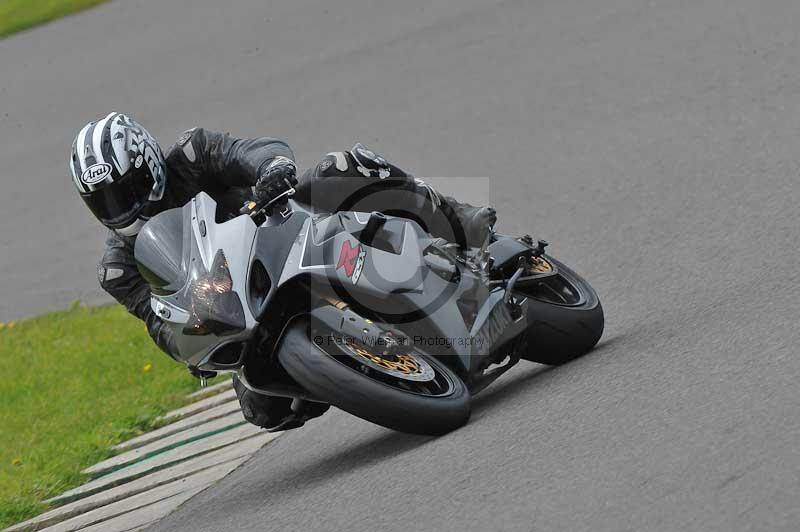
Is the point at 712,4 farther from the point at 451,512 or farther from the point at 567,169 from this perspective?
the point at 451,512

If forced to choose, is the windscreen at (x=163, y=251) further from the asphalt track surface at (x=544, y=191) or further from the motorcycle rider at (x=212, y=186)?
the asphalt track surface at (x=544, y=191)

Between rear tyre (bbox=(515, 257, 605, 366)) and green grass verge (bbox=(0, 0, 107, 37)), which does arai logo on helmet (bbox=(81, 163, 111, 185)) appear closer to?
rear tyre (bbox=(515, 257, 605, 366))

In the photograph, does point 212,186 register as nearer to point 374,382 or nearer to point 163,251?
point 163,251

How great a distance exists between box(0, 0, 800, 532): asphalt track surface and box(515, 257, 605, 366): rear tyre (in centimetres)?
13

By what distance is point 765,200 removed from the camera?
7.61m

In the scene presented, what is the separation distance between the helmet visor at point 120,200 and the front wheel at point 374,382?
913 millimetres

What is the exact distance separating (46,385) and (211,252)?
397 cm

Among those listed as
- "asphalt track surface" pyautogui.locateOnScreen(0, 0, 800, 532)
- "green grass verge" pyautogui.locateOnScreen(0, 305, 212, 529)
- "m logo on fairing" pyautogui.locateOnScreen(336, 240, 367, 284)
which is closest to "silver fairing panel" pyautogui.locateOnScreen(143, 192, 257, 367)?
"m logo on fairing" pyautogui.locateOnScreen(336, 240, 367, 284)

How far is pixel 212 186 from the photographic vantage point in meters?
6.02

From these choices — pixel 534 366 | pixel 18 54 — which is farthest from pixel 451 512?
pixel 18 54

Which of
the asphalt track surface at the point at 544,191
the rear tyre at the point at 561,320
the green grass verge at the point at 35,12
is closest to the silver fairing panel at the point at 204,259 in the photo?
the asphalt track surface at the point at 544,191

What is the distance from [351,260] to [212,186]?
1.01 meters

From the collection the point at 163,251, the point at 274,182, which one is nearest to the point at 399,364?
the point at 274,182

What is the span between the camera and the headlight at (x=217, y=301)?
5008 mm
